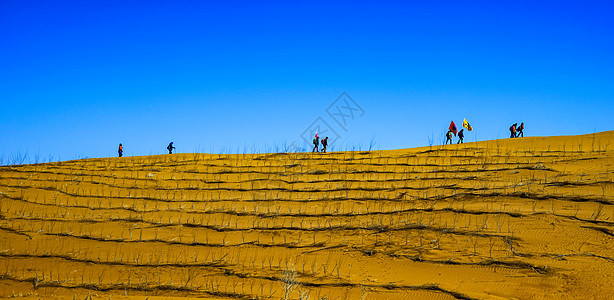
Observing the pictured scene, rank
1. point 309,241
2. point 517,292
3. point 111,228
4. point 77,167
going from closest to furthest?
point 517,292, point 309,241, point 111,228, point 77,167

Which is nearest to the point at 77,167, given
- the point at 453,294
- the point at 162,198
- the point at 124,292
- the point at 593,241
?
the point at 162,198

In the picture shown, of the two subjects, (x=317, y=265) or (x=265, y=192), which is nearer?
(x=317, y=265)

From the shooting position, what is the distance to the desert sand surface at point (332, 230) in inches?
129

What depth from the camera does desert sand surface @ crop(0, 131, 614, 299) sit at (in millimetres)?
3266

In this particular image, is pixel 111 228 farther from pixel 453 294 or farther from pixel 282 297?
pixel 453 294

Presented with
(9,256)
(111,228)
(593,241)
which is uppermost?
(593,241)

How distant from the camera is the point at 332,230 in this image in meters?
4.38

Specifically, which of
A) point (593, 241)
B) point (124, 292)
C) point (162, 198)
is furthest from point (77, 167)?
point (593, 241)

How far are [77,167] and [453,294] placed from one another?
771 cm

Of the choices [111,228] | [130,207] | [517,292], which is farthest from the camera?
[130,207]

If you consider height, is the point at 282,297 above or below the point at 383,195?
below

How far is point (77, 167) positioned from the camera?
8477 mm

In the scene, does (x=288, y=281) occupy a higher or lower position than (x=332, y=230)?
lower

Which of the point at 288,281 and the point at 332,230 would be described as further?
the point at 332,230
